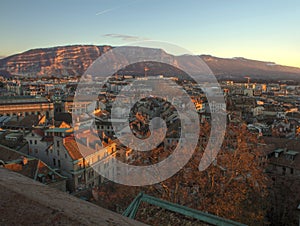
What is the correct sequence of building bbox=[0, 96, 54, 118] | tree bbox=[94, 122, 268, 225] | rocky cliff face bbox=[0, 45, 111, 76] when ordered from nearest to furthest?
tree bbox=[94, 122, 268, 225], building bbox=[0, 96, 54, 118], rocky cliff face bbox=[0, 45, 111, 76]

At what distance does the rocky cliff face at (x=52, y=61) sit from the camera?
515 feet

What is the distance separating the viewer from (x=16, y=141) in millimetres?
21438

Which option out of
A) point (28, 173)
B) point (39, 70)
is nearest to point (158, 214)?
point (28, 173)

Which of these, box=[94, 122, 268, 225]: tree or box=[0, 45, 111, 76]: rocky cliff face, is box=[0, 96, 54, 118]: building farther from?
box=[0, 45, 111, 76]: rocky cliff face

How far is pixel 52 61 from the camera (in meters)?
164

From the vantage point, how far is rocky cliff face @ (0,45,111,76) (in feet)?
515

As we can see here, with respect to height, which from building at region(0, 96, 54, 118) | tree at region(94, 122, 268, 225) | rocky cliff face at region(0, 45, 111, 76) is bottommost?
building at region(0, 96, 54, 118)

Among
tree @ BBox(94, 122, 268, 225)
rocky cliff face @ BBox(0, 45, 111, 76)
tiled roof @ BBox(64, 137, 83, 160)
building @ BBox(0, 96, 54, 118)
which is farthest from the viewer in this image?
rocky cliff face @ BBox(0, 45, 111, 76)

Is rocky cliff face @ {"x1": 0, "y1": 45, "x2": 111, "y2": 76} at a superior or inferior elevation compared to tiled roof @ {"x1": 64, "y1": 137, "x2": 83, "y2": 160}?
superior

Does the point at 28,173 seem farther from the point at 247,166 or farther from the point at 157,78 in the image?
the point at 157,78

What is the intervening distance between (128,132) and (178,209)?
20.8 metres

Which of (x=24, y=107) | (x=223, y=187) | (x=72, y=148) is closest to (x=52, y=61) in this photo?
(x=24, y=107)

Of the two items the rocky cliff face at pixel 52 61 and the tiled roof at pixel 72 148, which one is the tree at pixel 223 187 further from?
the rocky cliff face at pixel 52 61

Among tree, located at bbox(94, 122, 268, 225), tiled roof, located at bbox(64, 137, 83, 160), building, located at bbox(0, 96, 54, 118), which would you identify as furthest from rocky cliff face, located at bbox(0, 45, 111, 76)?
tree, located at bbox(94, 122, 268, 225)
